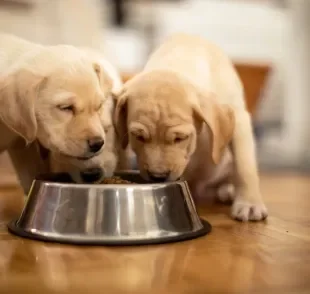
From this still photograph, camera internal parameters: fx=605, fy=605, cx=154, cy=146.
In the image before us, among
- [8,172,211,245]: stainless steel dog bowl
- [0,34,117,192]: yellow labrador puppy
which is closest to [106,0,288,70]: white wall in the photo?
[0,34,117,192]: yellow labrador puppy

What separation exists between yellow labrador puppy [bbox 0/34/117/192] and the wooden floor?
0.30 metres

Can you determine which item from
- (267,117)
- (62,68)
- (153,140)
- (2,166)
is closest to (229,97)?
(153,140)

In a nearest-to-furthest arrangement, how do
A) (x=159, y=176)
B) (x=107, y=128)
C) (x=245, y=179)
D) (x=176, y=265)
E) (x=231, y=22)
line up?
(x=176, y=265) → (x=159, y=176) → (x=107, y=128) → (x=245, y=179) → (x=231, y=22)

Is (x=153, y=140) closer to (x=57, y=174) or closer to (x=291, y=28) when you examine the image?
(x=57, y=174)

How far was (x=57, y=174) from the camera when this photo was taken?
191 centimetres

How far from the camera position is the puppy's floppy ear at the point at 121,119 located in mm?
1902

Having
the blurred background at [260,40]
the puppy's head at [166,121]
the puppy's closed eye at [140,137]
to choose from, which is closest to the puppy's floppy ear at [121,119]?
the puppy's head at [166,121]

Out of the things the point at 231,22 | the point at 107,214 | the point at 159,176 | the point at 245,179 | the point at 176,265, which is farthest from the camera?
the point at 231,22

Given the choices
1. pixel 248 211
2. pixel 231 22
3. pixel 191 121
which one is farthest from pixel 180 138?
pixel 231 22

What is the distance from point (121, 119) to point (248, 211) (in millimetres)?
507

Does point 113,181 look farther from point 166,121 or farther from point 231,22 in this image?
point 231,22

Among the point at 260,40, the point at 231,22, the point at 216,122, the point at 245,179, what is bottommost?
the point at 260,40

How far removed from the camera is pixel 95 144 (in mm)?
1688

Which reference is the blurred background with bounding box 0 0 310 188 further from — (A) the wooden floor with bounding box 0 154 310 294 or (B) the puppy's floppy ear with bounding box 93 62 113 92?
(A) the wooden floor with bounding box 0 154 310 294
